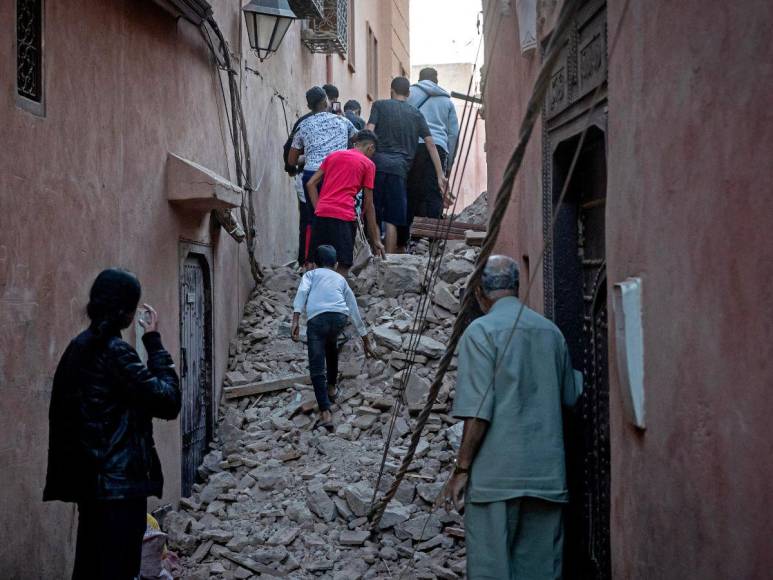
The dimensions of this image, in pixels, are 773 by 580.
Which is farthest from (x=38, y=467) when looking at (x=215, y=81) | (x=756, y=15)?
(x=215, y=81)

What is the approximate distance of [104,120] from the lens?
19.7 feet

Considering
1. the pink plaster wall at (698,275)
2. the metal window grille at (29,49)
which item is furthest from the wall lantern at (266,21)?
the pink plaster wall at (698,275)

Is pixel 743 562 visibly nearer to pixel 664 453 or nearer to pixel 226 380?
pixel 664 453

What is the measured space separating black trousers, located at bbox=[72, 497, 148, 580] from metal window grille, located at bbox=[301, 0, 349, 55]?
1275 centimetres

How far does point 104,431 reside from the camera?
13.1 feet

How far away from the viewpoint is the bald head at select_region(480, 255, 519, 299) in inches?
180

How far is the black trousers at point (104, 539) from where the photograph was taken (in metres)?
4.01

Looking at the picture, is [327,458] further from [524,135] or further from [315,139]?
[524,135]

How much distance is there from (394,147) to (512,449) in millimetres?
7699

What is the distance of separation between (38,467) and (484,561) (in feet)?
7.58

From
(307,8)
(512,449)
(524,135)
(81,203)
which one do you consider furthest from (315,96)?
(524,135)

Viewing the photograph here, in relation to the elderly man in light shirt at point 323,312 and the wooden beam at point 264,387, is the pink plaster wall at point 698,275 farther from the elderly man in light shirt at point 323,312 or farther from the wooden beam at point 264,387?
the wooden beam at point 264,387

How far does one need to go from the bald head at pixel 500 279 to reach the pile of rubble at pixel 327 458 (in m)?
1.36

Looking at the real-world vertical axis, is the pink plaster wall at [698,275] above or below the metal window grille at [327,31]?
below
